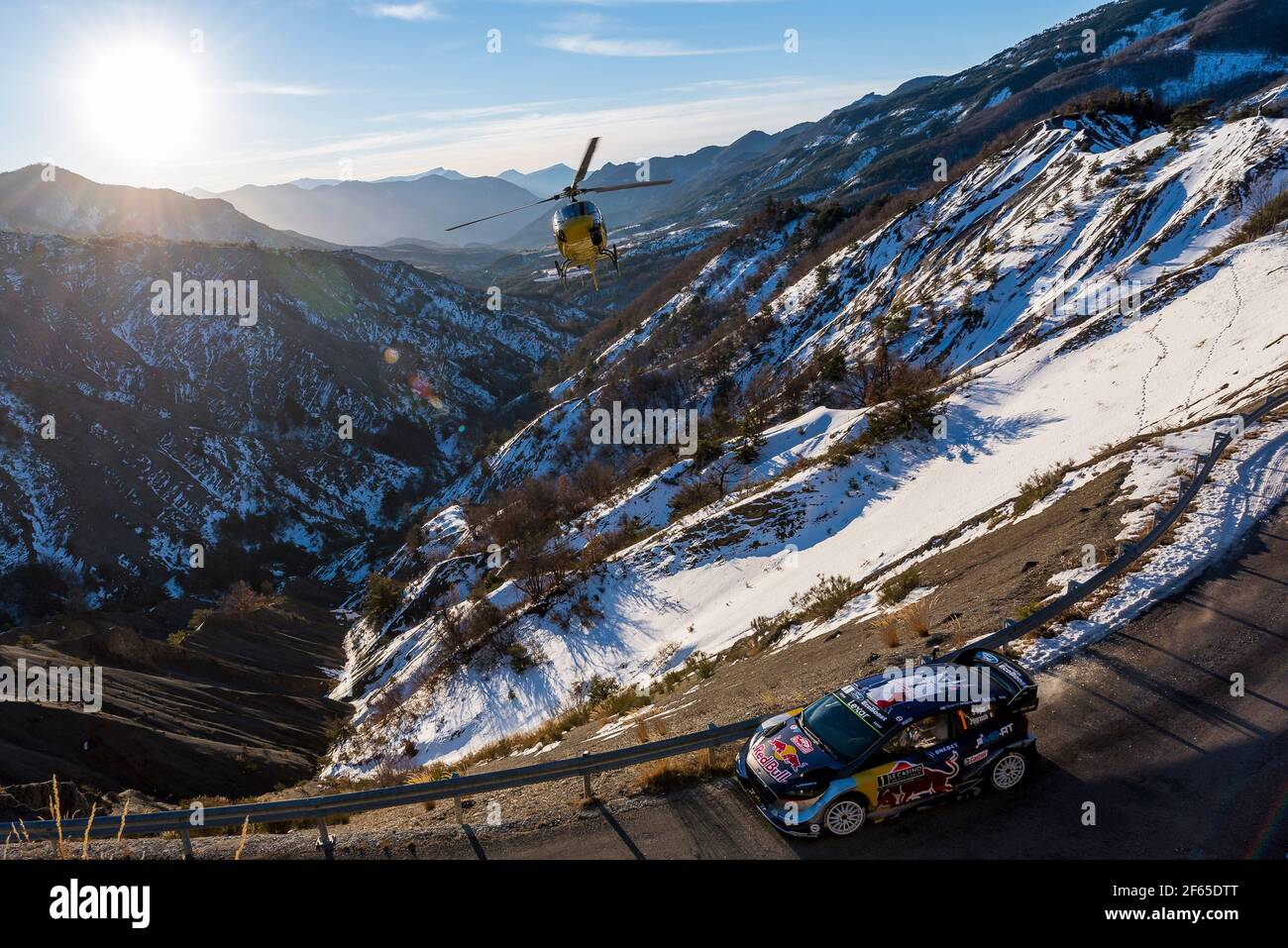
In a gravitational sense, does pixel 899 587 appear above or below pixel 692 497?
below

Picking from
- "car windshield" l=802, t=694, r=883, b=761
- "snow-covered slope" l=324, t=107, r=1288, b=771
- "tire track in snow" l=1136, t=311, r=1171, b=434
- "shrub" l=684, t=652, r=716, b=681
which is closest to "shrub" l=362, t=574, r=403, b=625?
"snow-covered slope" l=324, t=107, r=1288, b=771

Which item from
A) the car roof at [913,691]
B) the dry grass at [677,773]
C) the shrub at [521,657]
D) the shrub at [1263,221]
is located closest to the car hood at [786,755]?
the car roof at [913,691]

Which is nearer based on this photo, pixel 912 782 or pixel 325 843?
pixel 912 782

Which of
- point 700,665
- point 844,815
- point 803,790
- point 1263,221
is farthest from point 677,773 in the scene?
point 1263,221

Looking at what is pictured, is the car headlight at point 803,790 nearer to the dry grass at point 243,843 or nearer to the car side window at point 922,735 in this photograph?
the car side window at point 922,735

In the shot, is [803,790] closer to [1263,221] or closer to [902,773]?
[902,773]
